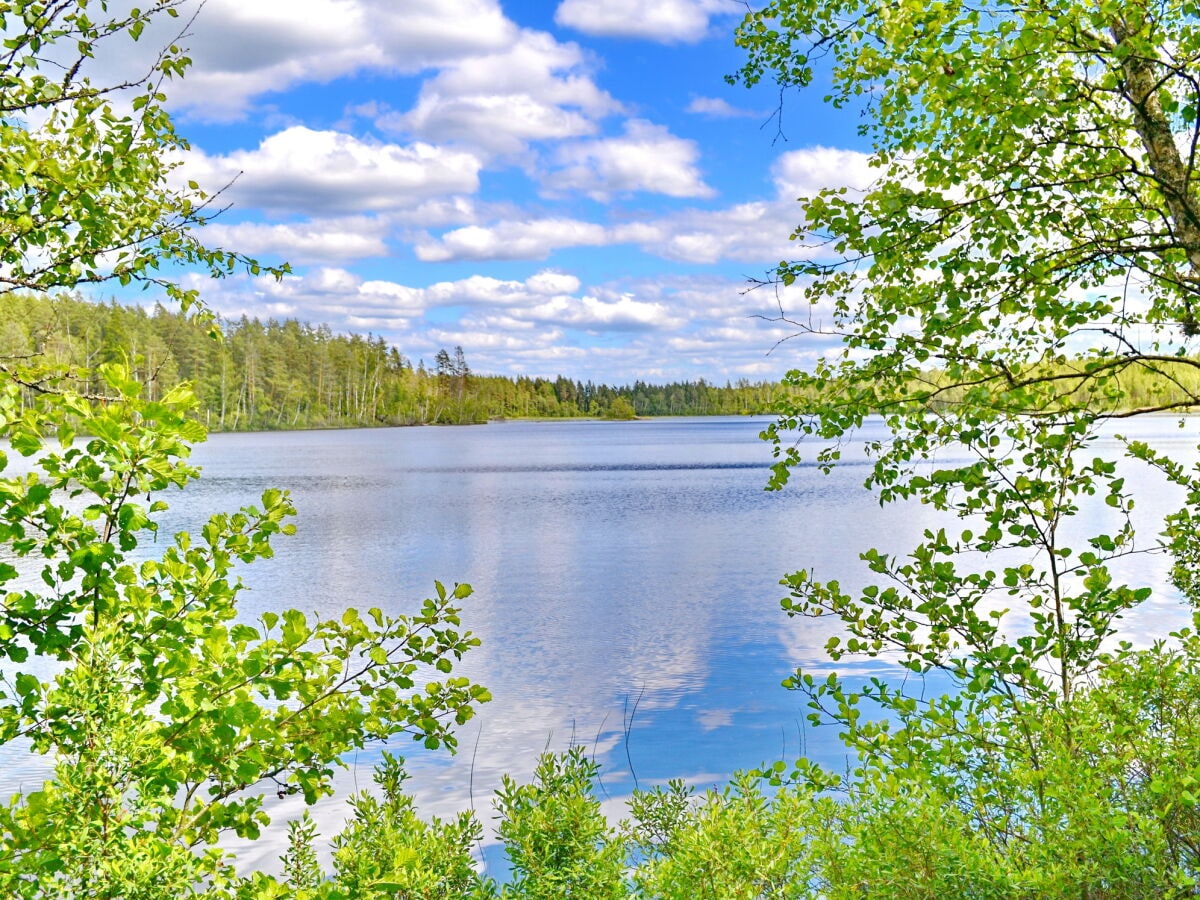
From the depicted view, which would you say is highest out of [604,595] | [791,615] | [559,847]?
[791,615]

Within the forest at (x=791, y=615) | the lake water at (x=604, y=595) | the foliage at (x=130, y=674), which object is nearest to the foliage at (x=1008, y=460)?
the forest at (x=791, y=615)

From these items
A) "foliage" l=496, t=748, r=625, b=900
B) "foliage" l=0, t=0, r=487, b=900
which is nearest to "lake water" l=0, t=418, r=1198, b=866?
"foliage" l=496, t=748, r=625, b=900

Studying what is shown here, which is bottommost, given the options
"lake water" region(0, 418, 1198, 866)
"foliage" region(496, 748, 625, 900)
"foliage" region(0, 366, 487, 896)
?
"lake water" region(0, 418, 1198, 866)

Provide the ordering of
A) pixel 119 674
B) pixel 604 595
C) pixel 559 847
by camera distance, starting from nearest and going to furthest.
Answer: pixel 119 674
pixel 559 847
pixel 604 595

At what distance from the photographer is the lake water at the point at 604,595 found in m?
10.8

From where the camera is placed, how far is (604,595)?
19656 millimetres

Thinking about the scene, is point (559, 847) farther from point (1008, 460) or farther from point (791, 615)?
point (1008, 460)

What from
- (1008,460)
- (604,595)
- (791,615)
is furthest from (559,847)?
(604,595)

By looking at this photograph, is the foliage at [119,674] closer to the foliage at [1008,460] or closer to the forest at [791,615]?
the forest at [791,615]

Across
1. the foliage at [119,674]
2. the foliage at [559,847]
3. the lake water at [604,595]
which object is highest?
the foliage at [119,674]

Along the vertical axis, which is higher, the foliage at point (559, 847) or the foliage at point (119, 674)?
the foliage at point (119, 674)

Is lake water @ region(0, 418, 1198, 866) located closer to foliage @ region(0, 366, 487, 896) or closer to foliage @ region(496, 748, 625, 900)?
foliage @ region(496, 748, 625, 900)

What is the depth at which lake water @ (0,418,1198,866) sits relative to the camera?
35.6 feet

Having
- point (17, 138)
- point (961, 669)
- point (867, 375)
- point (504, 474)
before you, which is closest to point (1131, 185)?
point (867, 375)
